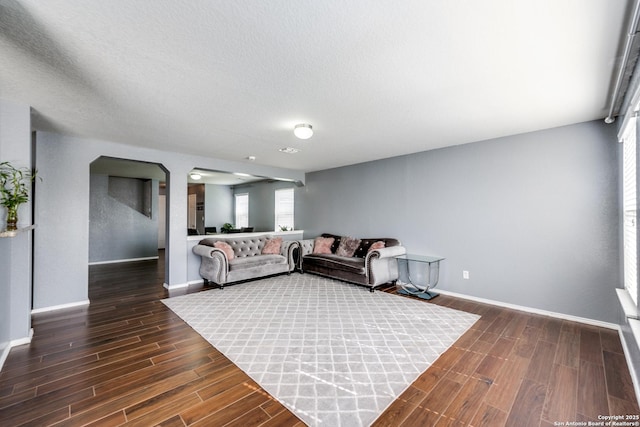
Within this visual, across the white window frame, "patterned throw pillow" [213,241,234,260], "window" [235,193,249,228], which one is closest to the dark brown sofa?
"patterned throw pillow" [213,241,234,260]

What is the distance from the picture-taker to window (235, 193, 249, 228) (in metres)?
9.64

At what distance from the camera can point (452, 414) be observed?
5.89 ft

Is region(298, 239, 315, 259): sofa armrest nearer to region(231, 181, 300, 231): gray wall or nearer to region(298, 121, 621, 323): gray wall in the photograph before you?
region(298, 121, 621, 323): gray wall

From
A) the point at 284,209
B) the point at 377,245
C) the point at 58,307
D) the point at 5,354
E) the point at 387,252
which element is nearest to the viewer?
the point at 5,354

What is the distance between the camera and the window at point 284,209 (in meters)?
7.77

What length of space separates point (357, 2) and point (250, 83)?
120 centimetres

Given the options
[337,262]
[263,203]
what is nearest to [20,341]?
[337,262]

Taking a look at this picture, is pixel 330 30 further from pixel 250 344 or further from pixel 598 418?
pixel 598 418

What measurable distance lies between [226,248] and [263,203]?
379 cm

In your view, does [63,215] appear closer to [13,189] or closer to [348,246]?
[13,189]

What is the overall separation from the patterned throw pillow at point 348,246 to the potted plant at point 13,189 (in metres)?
4.61

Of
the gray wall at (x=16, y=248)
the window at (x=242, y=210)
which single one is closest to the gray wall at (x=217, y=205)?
the window at (x=242, y=210)

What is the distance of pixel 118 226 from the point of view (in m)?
7.64

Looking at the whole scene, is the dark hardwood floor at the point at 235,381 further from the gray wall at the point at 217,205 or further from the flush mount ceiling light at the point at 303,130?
the gray wall at the point at 217,205
